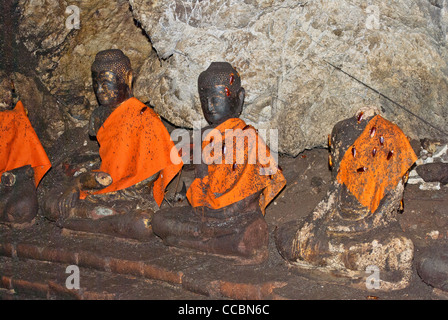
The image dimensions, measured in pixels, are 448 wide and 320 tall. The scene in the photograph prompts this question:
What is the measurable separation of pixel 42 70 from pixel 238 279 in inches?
161

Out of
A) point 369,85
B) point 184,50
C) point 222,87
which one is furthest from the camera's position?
point 184,50

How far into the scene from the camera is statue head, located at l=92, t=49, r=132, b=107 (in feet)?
23.0

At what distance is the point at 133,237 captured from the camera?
6.69m

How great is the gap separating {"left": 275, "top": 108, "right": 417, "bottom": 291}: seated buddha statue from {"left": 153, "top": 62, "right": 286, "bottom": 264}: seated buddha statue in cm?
35

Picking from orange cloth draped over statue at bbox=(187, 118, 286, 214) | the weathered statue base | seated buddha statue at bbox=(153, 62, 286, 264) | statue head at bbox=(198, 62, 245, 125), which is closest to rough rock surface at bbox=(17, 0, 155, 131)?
statue head at bbox=(198, 62, 245, 125)

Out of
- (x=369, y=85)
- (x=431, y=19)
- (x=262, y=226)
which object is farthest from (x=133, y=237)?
(x=431, y=19)

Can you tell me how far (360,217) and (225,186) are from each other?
3.93ft

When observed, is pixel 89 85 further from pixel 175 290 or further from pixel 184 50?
pixel 175 290

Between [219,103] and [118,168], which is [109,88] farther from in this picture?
[219,103]

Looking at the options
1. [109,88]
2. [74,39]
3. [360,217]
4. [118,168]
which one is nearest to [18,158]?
[118,168]

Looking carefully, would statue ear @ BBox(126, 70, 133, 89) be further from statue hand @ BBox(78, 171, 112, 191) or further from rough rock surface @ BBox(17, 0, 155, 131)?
rough rock surface @ BBox(17, 0, 155, 131)

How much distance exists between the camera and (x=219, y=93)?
250 inches

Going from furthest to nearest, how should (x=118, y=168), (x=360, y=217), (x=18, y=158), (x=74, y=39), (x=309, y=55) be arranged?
(x=74, y=39)
(x=18, y=158)
(x=118, y=168)
(x=309, y=55)
(x=360, y=217)

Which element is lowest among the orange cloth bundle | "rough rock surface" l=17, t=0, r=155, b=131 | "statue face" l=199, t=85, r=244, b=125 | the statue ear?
the orange cloth bundle
